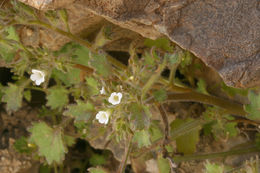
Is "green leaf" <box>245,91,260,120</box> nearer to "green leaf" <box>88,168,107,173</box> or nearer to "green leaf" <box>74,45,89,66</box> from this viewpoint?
"green leaf" <box>88,168,107,173</box>

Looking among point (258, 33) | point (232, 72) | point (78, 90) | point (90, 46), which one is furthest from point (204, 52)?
point (78, 90)

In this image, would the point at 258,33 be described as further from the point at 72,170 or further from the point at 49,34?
the point at 72,170

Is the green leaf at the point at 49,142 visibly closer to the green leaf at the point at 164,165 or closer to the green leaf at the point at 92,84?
the green leaf at the point at 92,84

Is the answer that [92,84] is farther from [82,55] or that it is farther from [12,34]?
[12,34]

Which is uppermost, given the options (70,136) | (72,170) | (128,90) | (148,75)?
(148,75)

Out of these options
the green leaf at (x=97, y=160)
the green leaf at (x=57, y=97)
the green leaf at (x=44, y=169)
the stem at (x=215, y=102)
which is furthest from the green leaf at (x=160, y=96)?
the green leaf at (x=44, y=169)

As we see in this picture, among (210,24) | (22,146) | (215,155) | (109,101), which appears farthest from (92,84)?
(215,155)

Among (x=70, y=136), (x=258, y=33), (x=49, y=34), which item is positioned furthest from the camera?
(x=70, y=136)
